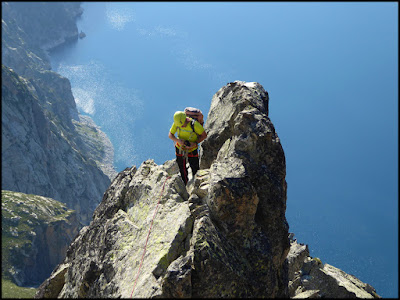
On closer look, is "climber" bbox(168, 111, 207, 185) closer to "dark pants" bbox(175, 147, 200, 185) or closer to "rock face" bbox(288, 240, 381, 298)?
"dark pants" bbox(175, 147, 200, 185)

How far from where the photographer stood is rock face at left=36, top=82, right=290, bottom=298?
56.8 ft

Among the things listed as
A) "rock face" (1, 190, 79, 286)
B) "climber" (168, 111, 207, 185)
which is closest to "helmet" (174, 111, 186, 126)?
"climber" (168, 111, 207, 185)

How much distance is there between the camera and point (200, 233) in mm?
18266

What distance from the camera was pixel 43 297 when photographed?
22219 millimetres

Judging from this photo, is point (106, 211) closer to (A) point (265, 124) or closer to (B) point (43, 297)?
(B) point (43, 297)

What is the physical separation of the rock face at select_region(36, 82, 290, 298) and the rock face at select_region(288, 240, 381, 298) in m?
12.0

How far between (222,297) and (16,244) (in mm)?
128331

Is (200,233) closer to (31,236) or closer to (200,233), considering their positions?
(200,233)

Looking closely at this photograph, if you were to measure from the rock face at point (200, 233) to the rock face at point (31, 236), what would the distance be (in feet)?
347

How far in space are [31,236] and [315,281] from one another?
4700 inches

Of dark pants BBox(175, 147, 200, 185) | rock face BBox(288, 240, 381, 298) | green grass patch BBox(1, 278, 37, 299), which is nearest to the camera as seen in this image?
green grass patch BBox(1, 278, 37, 299)

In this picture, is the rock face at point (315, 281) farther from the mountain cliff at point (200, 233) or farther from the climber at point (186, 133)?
the climber at point (186, 133)

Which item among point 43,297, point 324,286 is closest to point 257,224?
point 43,297

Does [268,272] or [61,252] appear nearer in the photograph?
[268,272]
